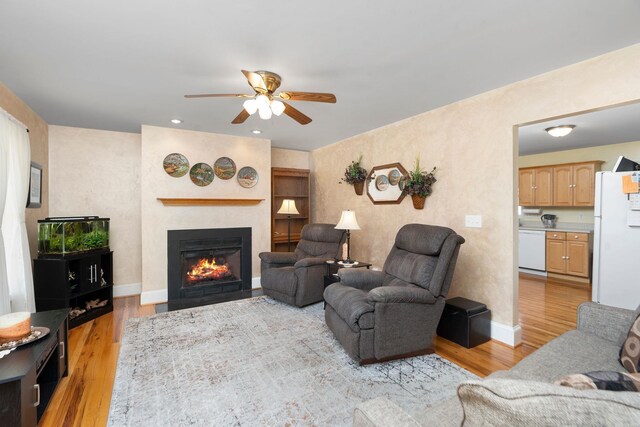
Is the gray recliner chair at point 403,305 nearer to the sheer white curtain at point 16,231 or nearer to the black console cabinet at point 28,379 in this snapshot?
the black console cabinet at point 28,379

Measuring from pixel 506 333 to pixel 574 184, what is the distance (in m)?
4.22

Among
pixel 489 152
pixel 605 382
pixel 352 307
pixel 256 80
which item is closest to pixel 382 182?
pixel 489 152

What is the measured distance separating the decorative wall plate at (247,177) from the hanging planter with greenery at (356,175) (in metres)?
1.48

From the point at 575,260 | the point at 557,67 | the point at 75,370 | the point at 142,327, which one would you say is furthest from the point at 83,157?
the point at 575,260

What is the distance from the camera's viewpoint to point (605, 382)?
0.76m

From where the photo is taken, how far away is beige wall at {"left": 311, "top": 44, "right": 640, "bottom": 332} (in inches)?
88.2

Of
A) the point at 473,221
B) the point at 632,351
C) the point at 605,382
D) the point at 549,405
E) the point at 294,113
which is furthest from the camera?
the point at 473,221

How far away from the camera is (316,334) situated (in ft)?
9.74

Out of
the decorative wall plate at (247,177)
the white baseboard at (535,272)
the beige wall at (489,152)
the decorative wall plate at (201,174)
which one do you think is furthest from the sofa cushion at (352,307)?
the white baseboard at (535,272)

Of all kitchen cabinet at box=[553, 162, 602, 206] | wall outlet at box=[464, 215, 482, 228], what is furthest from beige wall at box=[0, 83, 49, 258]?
kitchen cabinet at box=[553, 162, 602, 206]

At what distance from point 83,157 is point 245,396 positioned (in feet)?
13.3

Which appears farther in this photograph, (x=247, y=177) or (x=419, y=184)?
(x=247, y=177)

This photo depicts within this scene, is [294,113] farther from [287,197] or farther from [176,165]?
[287,197]

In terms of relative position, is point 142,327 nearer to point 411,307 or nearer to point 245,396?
point 245,396
